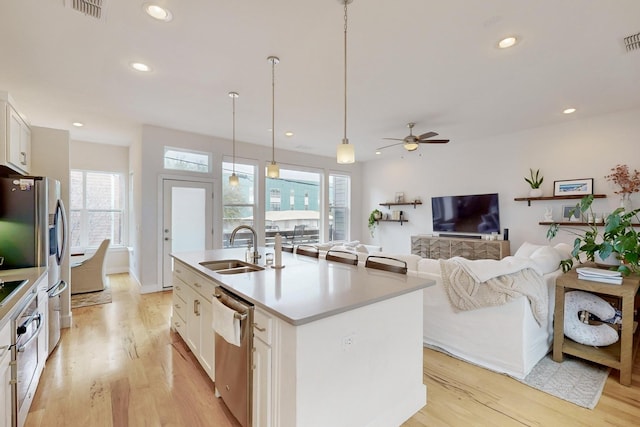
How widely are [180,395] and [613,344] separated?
12.6 feet

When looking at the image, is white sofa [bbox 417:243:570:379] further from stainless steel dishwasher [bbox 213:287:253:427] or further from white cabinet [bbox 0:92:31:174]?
white cabinet [bbox 0:92:31:174]

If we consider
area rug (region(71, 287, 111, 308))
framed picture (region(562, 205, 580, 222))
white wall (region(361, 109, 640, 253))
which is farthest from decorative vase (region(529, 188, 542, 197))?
area rug (region(71, 287, 111, 308))

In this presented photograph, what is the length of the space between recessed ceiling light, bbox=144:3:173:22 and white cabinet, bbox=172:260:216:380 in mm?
2001

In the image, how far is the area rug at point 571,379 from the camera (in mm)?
2168

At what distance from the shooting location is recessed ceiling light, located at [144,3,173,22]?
6.77 ft

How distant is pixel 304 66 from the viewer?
9.55 feet

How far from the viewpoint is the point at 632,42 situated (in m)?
2.48

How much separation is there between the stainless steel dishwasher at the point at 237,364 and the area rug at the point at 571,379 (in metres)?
2.21

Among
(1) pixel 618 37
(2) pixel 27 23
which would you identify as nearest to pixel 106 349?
(2) pixel 27 23

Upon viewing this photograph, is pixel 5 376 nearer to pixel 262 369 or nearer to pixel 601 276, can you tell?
pixel 262 369

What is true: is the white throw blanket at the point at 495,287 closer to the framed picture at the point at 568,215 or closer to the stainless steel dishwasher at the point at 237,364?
the stainless steel dishwasher at the point at 237,364

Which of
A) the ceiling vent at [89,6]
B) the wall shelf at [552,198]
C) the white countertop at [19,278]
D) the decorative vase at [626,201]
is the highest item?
the ceiling vent at [89,6]

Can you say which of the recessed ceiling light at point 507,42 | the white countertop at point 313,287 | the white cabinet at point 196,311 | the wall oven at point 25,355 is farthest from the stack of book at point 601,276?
the wall oven at point 25,355

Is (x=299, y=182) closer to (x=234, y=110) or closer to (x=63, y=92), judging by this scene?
(x=234, y=110)
